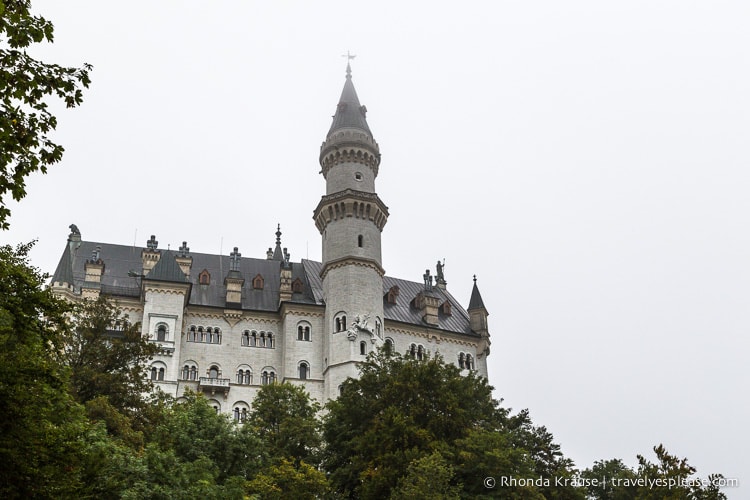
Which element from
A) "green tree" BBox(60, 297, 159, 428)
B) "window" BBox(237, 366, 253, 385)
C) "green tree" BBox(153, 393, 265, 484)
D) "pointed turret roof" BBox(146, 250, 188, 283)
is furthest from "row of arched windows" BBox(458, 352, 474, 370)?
"green tree" BBox(153, 393, 265, 484)

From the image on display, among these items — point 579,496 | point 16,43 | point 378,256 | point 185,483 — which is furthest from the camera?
point 378,256

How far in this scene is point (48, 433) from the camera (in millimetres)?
17594

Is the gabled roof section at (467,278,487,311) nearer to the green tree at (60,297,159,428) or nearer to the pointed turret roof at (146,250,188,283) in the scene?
the pointed turret roof at (146,250,188,283)

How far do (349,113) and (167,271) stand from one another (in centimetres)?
2266

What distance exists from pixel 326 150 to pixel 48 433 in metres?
58.4

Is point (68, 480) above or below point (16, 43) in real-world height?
below

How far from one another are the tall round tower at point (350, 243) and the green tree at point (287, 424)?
9571 mm

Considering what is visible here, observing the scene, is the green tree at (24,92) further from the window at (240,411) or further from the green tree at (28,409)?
the window at (240,411)

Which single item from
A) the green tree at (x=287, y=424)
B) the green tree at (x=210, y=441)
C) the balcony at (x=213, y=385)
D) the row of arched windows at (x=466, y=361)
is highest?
the row of arched windows at (x=466, y=361)

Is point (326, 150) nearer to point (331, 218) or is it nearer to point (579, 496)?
point (331, 218)

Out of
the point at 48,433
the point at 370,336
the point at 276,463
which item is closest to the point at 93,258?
the point at 370,336

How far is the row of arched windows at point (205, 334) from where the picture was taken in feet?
226

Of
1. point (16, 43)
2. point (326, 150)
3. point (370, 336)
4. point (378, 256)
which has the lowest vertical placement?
point (16, 43)

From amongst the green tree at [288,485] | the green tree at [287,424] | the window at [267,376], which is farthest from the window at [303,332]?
the green tree at [288,485]
